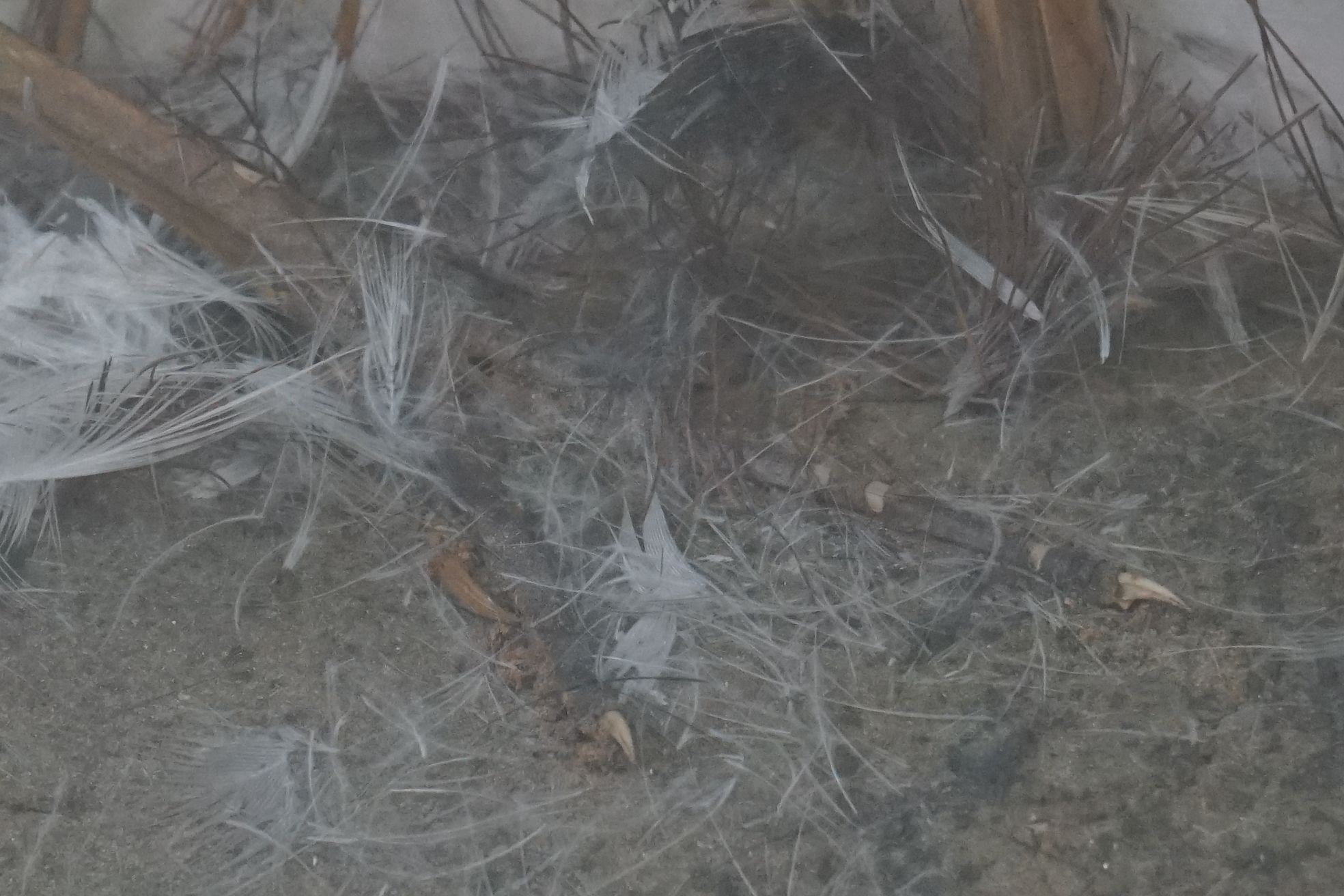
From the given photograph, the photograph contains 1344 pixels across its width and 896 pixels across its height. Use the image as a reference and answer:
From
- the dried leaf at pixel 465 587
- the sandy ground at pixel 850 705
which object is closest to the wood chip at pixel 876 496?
the sandy ground at pixel 850 705

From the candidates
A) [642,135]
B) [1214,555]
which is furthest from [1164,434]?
[642,135]

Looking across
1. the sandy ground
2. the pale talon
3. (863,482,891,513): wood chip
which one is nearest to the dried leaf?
the sandy ground

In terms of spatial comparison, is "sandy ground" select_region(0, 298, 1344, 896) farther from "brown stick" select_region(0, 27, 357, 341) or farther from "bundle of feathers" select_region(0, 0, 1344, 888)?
"brown stick" select_region(0, 27, 357, 341)

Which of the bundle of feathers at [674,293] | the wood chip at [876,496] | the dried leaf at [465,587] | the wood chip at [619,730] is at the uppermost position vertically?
the bundle of feathers at [674,293]

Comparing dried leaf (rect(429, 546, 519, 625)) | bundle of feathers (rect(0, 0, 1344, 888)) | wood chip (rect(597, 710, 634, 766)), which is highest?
bundle of feathers (rect(0, 0, 1344, 888))

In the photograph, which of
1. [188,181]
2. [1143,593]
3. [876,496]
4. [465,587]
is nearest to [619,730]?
[465,587]

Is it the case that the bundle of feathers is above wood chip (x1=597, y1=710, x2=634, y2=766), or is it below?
above

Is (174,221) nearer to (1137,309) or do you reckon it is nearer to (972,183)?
(972,183)

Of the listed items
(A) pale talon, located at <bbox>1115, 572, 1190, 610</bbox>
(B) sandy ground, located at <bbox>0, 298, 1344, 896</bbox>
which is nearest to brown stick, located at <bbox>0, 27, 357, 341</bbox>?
(B) sandy ground, located at <bbox>0, 298, 1344, 896</bbox>

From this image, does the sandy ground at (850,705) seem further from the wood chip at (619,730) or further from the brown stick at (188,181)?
the brown stick at (188,181)
